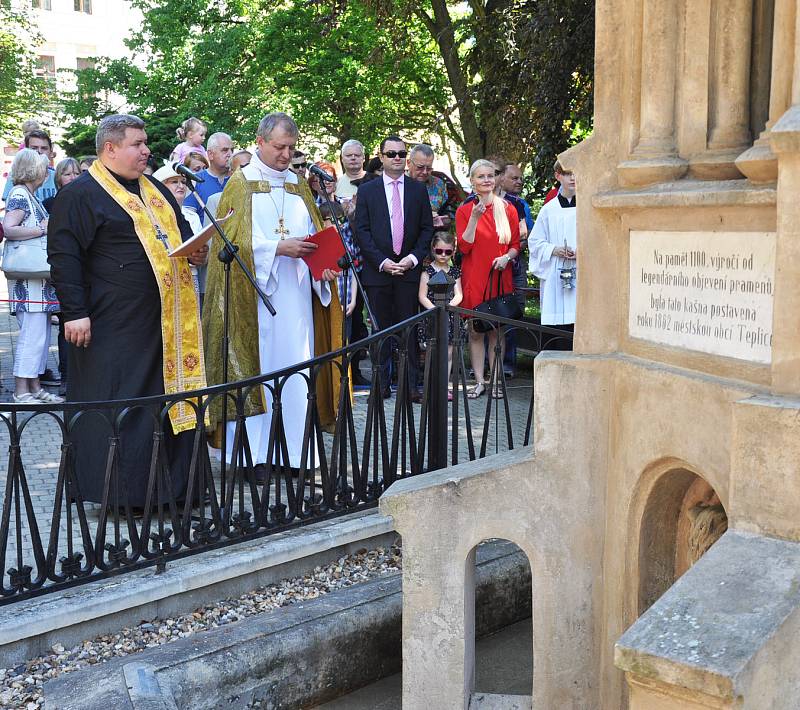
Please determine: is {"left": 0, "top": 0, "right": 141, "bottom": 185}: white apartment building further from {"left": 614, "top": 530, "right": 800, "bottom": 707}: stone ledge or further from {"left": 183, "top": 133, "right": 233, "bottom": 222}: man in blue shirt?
{"left": 614, "top": 530, "right": 800, "bottom": 707}: stone ledge

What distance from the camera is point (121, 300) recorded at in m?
5.91

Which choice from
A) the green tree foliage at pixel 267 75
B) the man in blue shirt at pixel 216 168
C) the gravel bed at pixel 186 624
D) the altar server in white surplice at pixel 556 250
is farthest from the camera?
the green tree foliage at pixel 267 75

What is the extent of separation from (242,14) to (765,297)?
2377cm

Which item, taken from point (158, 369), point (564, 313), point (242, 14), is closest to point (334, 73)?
point (242, 14)

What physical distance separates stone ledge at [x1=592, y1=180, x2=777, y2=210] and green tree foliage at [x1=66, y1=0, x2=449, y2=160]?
50.2ft

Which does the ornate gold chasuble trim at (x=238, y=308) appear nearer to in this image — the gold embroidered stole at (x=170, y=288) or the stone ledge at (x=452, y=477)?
the gold embroidered stole at (x=170, y=288)

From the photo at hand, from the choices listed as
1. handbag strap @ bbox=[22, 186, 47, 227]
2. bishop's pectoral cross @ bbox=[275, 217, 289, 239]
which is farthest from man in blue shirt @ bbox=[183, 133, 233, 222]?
bishop's pectoral cross @ bbox=[275, 217, 289, 239]

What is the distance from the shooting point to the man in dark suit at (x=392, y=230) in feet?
29.7

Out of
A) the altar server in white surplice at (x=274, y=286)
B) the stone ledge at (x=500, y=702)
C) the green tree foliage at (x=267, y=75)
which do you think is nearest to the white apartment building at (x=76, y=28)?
the green tree foliage at (x=267, y=75)

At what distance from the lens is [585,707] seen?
4.28 metres

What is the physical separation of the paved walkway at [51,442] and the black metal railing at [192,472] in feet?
0.08

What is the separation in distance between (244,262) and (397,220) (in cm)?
265

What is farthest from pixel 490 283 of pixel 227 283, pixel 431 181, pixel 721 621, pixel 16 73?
pixel 16 73

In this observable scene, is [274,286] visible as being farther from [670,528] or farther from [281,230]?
[670,528]
